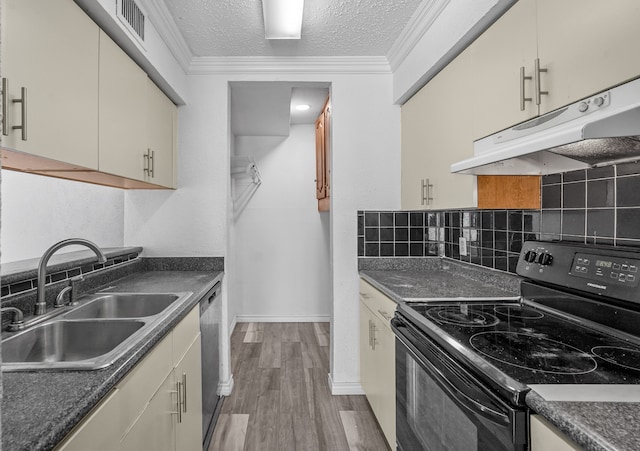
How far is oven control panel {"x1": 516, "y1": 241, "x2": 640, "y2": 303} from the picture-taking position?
4.22 ft

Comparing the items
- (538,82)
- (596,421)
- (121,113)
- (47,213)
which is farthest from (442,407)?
(47,213)

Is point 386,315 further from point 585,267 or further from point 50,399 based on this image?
point 50,399

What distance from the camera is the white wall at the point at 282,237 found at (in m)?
4.61

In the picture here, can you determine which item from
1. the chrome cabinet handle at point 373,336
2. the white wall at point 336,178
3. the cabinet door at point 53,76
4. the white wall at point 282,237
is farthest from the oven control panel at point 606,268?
the white wall at point 282,237

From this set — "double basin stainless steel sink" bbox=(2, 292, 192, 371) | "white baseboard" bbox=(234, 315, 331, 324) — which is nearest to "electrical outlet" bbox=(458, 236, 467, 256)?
"double basin stainless steel sink" bbox=(2, 292, 192, 371)

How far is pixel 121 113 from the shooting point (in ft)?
6.08

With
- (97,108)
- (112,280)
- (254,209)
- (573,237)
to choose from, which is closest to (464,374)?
(573,237)

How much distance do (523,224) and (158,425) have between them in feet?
5.72

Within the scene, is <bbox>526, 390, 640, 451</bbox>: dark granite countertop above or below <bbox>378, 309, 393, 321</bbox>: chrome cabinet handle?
above

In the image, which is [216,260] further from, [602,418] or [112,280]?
[602,418]

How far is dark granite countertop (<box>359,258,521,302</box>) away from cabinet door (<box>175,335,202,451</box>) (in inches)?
37.9

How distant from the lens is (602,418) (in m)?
0.81

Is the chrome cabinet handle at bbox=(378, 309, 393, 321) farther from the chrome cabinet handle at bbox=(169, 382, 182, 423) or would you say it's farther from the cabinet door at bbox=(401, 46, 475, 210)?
the chrome cabinet handle at bbox=(169, 382, 182, 423)

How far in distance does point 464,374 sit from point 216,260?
1.94 metres
